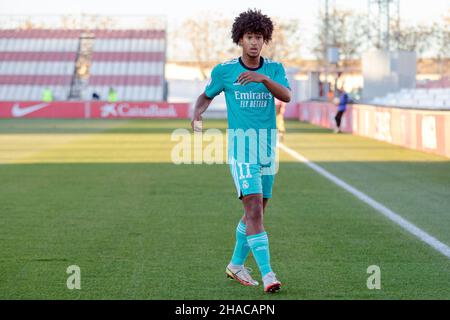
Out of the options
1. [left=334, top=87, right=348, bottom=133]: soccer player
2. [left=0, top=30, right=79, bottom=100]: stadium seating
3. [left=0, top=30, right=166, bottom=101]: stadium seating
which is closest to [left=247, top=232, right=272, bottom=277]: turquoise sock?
[left=334, top=87, right=348, bottom=133]: soccer player

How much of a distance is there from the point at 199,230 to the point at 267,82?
4338 millimetres

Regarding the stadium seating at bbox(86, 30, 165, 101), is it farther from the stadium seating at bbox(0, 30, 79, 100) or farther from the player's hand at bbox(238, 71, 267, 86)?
the player's hand at bbox(238, 71, 267, 86)

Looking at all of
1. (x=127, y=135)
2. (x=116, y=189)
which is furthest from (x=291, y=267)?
(x=127, y=135)

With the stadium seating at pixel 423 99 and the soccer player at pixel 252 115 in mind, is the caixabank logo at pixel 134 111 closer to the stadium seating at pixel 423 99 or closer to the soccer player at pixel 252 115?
the stadium seating at pixel 423 99

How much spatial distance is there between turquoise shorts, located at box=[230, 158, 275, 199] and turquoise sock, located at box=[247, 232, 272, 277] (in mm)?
341

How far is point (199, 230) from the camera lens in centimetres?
1241

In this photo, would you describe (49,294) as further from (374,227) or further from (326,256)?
(374,227)

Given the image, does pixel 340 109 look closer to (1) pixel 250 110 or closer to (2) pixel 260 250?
(1) pixel 250 110

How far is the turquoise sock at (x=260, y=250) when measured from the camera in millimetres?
8516

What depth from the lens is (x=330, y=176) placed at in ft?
67.3

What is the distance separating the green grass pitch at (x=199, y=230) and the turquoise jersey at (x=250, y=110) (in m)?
1.06

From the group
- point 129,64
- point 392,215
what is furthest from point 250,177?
point 129,64

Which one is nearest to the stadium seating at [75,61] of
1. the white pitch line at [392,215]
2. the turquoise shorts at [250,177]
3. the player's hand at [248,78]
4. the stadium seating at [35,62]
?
the stadium seating at [35,62]

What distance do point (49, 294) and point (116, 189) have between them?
31.8 ft
